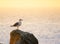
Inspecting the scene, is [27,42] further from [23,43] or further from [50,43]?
[50,43]

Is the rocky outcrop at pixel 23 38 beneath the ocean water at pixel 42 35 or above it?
above

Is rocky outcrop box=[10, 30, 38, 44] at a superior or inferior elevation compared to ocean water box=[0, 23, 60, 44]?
superior

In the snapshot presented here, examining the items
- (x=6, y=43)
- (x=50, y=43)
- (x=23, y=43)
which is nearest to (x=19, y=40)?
(x=23, y=43)

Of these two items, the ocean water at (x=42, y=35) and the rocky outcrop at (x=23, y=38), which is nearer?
the rocky outcrop at (x=23, y=38)

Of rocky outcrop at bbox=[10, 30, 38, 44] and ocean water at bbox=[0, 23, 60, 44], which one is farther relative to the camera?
ocean water at bbox=[0, 23, 60, 44]

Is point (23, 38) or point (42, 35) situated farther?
point (42, 35)

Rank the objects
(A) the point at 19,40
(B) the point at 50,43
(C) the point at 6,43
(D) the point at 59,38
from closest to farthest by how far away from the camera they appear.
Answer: (A) the point at 19,40 < (C) the point at 6,43 < (B) the point at 50,43 < (D) the point at 59,38

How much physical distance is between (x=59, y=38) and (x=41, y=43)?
2310 mm

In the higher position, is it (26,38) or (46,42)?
(26,38)

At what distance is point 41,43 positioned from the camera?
48.0ft

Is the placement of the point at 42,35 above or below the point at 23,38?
below

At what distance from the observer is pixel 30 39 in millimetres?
5863

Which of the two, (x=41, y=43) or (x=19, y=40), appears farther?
(x=41, y=43)

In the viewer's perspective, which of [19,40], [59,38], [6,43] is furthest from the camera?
[59,38]
